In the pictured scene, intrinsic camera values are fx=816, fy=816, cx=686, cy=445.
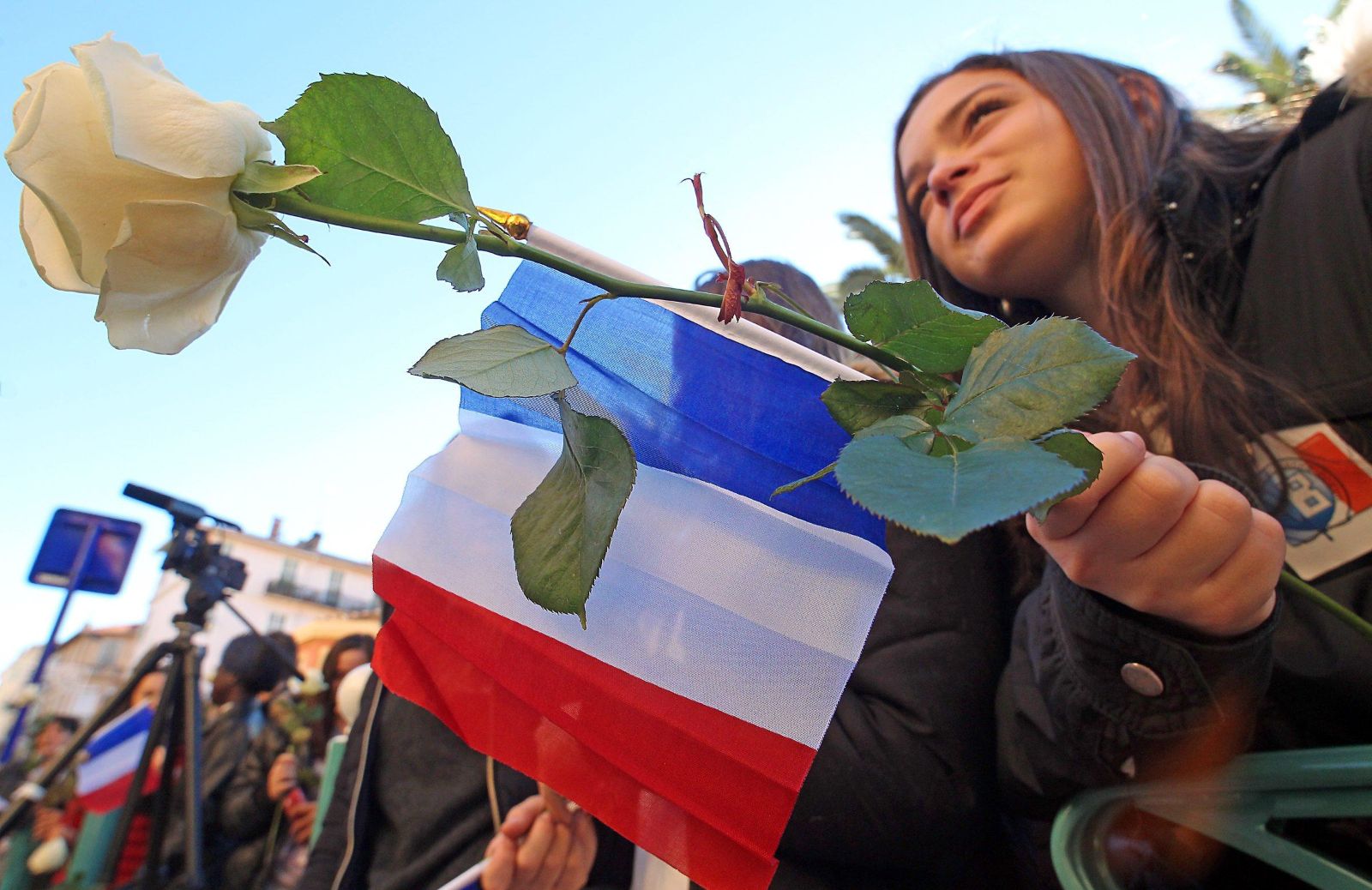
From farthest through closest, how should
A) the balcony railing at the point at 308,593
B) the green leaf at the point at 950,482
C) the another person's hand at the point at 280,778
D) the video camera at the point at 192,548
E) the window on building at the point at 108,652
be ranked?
the balcony railing at the point at 308,593, the window on building at the point at 108,652, the another person's hand at the point at 280,778, the video camera at the point at 192,548, the green leaf at the point at 950,482

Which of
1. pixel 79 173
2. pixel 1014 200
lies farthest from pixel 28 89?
pixel 1014 200

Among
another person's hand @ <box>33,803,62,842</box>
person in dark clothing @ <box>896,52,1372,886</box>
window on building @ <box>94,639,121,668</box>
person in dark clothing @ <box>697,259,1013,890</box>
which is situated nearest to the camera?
person in dark clothing @ <box>896,52,1372,886</box>

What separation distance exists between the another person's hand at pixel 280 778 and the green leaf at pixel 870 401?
2.44 m

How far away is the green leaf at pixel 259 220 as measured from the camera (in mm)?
308

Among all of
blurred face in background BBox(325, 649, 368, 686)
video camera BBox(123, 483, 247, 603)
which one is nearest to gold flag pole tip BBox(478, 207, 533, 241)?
video camera BBox(123, 483, 247, 603)

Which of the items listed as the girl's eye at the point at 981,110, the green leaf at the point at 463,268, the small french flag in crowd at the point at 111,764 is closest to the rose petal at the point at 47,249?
the green leaf at the point at 463,268

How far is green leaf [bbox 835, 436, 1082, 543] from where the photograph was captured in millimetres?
205

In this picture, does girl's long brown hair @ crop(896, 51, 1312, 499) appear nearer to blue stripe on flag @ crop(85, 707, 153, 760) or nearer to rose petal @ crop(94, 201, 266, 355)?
rose petal @ crop(94, 201, 266, 355)

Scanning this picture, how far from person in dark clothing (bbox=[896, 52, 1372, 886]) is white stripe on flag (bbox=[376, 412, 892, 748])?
13 cm

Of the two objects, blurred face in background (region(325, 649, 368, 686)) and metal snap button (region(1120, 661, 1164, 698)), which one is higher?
metal snap button (region(1120, 661, 1164, 698))

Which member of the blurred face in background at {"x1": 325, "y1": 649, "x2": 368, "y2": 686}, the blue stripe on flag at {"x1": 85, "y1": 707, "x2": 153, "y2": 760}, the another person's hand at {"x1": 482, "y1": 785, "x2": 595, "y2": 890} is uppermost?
the another person's hand at {"x1": 482, "y1": 785, "x2": 595, "y2": 890}

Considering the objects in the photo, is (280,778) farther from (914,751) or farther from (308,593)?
(308,593)

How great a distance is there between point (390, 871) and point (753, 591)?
32.7 inches

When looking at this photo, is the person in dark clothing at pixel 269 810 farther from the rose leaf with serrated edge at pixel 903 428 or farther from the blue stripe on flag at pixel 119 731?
the rose leaf with serrated edge at pixel 903 428
